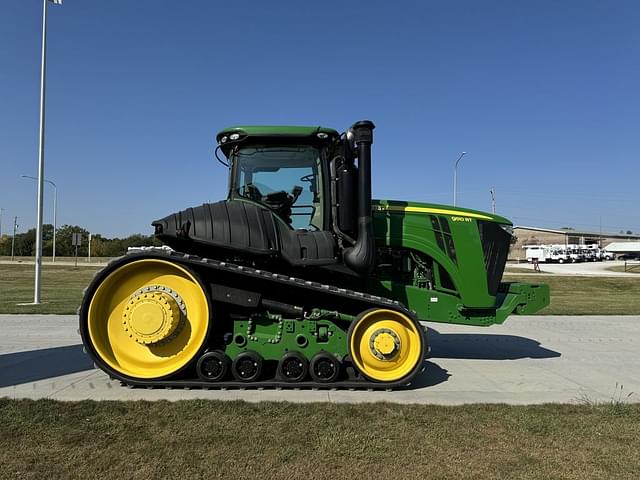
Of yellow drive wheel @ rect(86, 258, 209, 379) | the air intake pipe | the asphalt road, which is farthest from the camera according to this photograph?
the air intake pipe

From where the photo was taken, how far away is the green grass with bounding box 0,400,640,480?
3234 millimetres

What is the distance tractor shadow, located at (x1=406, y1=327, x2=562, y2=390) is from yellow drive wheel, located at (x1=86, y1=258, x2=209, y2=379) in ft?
8.92

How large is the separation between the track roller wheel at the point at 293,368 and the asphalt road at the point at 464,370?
6.0 inches

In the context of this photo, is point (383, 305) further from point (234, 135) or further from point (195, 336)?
point (234, 135)

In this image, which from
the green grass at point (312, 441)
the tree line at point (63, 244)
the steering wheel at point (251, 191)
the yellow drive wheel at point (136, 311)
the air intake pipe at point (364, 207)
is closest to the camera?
the green grass at point (312, 441)

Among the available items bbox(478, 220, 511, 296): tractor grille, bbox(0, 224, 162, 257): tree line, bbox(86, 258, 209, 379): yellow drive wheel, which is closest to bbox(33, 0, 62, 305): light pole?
bbox(86, 258, 209, 379): yellow drive wheel

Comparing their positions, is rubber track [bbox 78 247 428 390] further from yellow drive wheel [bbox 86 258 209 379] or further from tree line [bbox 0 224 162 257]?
tree line [bbox 0 224 162 257]

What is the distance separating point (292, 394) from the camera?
5027mm

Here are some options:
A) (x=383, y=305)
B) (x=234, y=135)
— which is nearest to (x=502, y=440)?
(x=383, y=305)

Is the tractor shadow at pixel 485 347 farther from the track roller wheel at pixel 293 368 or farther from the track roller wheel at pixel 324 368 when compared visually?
the track roller wheel at pixel 293 368

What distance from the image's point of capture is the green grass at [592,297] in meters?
13.7

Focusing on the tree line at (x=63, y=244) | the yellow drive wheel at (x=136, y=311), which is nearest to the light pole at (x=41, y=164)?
the yellow drive wheel at (x=136, y=311)

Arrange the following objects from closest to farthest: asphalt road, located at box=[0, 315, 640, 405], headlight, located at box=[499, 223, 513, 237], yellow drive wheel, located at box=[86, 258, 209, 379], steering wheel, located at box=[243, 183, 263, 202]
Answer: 1. asphalt road, located at box=[0, 315, 640, 405]
2. yellow drive wheel, located at box=[86, 258, 209, 379]
3. steering wheel, located at box=[243, 183, 263, 202]
4. headlight, located at box=[499, 223, 513, 237]

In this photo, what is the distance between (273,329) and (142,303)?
4.61ft
